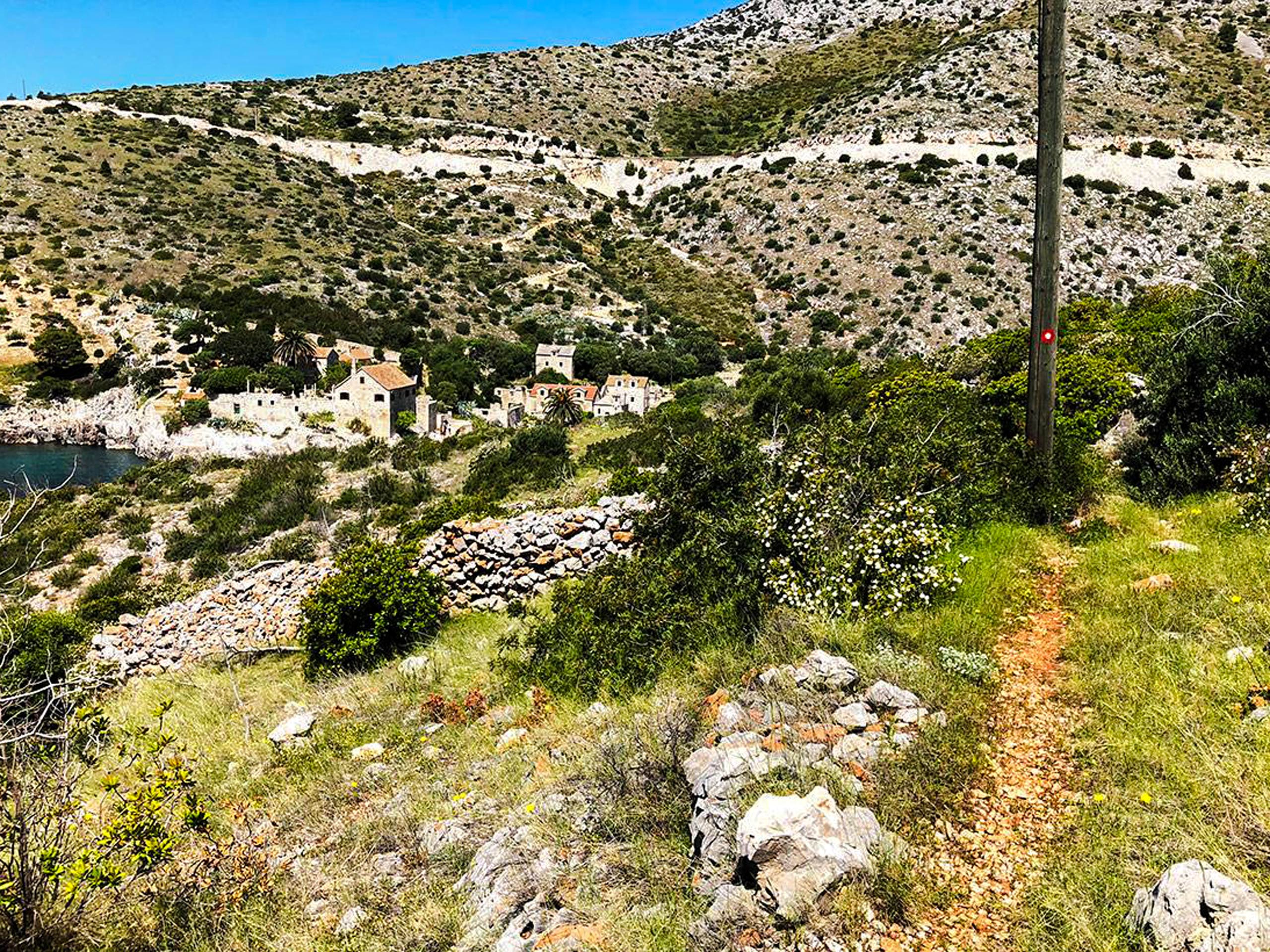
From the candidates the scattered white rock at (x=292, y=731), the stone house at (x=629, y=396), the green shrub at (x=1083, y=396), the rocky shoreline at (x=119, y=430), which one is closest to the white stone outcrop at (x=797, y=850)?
the scattered white rock at (x=292, y=731)

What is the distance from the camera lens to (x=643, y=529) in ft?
32.8

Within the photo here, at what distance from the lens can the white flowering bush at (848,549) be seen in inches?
246

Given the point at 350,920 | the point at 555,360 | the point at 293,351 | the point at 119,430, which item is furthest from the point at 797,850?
the point at 119,430

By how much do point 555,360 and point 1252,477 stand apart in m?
43.5

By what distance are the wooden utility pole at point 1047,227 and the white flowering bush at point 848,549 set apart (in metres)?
2.20

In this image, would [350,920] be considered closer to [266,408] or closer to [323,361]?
[266,408]

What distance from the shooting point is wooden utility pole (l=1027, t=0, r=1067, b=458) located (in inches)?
296

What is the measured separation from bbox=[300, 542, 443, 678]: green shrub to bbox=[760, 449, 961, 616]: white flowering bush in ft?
21.3

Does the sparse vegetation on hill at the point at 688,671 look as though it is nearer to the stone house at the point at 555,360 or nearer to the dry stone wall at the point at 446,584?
the dry stone wall at the point at 446,584

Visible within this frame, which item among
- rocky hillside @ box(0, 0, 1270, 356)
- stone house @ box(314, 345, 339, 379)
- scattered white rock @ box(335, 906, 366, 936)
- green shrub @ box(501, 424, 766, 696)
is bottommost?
scattered white rock @ box(335, 906, 366, 936)

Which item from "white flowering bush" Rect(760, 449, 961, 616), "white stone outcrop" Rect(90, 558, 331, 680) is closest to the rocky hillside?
"white stone outcrop" Rect(90, 558, 331, 680)

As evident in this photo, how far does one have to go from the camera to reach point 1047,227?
25.6 feet

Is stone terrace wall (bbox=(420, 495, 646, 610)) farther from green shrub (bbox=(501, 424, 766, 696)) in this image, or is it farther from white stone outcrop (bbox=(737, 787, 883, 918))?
white stone outcrop (bbox=(737, 787, 883, 918))

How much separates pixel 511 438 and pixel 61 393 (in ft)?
116
